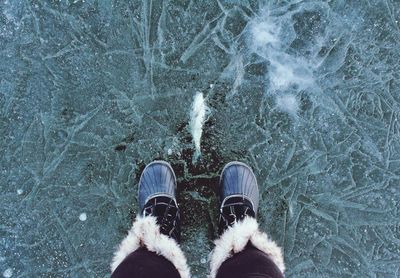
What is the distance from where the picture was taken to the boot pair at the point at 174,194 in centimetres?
215

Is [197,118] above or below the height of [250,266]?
above

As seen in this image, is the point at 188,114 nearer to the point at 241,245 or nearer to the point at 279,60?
the point at 279,60

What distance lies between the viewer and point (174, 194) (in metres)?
2.24

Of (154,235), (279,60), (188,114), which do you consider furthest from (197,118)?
(154,235)

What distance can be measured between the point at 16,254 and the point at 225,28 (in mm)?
1836

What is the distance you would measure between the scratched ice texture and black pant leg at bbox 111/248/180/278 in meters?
0.50

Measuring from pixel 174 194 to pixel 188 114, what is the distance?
1.58 feet

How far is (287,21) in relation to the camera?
7.41 ft

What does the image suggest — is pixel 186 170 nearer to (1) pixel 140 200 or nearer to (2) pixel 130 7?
(1) pixel 140 200

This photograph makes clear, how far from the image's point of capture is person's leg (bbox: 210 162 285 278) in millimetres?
1724

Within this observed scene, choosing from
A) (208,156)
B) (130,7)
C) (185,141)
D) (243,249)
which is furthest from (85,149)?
(243,249)

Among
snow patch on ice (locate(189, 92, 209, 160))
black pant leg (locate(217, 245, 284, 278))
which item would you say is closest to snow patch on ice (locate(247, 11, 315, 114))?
snow patch on ice (locate(189, 92, 209, 160))

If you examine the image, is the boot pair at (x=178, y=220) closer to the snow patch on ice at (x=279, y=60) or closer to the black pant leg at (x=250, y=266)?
the black pant leg at (x=250, y=266)

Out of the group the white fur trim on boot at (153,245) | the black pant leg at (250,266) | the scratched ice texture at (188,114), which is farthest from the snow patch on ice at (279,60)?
the white fur trim on boot at (153,245)
